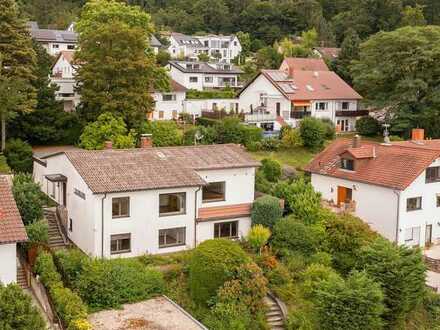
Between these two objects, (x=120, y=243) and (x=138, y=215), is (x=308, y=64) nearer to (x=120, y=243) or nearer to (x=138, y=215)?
(x=138, y=215)

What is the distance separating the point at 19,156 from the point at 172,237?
1713 cm

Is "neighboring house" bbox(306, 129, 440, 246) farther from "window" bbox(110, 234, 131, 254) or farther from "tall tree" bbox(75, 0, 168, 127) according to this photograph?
"tall tree" bbox(75, 0, 168, 127)

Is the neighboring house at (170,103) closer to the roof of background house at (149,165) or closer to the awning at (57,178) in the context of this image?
the roof of background house at (149,165)

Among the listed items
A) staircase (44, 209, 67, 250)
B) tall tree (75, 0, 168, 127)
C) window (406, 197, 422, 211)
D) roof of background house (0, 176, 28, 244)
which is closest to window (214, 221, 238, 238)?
staircase (44, 209, 67, 250)

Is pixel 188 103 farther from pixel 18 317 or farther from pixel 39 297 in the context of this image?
pixel 18 317

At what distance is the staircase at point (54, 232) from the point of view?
3216 centimetres

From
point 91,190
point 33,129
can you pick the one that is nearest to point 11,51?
point 33,129

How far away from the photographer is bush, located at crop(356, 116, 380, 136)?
63156 millimetres

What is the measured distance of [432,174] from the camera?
38656mm

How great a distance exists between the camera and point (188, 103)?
2504 inches

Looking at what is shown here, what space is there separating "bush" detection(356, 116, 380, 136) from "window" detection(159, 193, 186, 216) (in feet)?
117

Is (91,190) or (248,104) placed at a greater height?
(248,104)

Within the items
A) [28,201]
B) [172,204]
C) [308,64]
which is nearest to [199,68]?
[308,64]

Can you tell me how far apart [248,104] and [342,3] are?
72403mm
